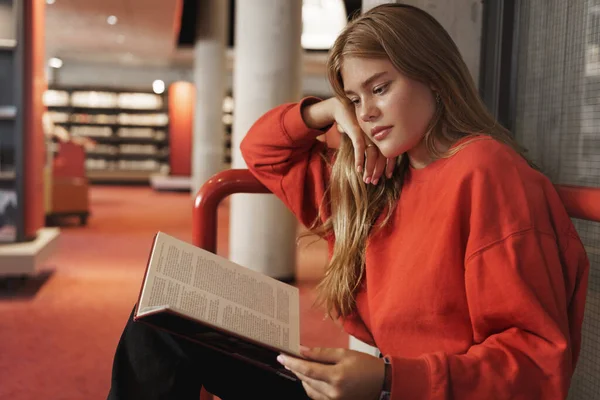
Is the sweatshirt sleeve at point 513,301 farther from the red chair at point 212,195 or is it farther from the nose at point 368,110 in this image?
the red chair at point 212,195

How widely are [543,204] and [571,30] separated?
24.5 inches

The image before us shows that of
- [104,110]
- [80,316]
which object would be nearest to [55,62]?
[104,110]

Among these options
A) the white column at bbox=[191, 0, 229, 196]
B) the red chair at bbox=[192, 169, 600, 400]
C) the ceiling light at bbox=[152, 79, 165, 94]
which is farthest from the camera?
the ceiling light at bbox=[152, 79, 165, 94]

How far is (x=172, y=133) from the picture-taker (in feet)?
49.6

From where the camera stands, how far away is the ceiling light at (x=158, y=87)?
1597 cm

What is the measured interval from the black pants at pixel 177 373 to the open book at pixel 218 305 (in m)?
0.13

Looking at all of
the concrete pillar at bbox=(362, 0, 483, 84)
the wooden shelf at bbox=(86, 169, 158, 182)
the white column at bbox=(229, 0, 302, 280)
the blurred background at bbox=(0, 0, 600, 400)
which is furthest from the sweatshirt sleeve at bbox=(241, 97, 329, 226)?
the wooden shelf at bbox=(86, 169, 158, 182)

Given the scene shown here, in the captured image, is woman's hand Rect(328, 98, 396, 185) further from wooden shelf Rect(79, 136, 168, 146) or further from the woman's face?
wooden shelf Rect(79, 136, 168, 146)

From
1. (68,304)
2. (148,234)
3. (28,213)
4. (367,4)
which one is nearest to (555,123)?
(367,4)

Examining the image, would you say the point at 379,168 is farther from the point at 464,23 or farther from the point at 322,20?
the point at 322,20

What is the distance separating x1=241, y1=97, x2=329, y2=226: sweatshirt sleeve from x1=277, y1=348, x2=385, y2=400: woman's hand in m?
0.61

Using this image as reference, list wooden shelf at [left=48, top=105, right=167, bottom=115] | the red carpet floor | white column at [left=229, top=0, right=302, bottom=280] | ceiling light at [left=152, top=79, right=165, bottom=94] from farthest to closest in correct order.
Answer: ceiling light at [left=152, top=79, right=165, bottom=94] < wooden shelf at [left=48, top=105, right=167, bottom=115] < white column at [left=229, top=0, right=302, bottom=280] < the red carpet floor

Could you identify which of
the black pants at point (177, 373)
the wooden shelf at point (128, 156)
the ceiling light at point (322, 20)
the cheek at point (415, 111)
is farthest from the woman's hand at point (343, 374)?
the wooden shelf at point (128, 156)

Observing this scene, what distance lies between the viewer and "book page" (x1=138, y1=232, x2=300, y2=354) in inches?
36.6
